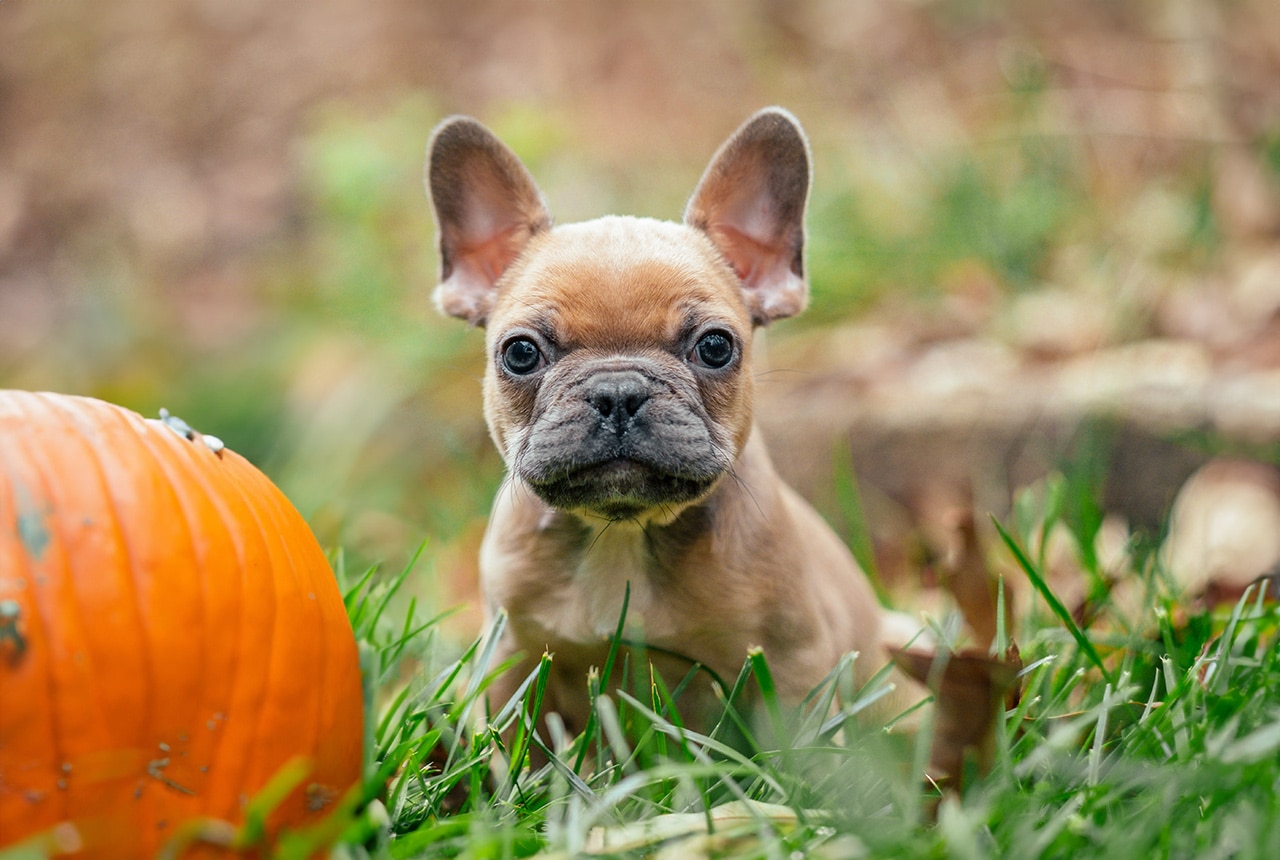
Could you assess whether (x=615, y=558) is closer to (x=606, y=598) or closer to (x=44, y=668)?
(x=606, y=598)

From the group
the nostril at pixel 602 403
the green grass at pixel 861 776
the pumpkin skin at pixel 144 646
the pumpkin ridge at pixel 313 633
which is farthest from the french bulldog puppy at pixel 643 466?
the pumpkin skin at pixel 144 646

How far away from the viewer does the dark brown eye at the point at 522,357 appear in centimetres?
307

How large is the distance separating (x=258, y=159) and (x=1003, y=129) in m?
6.38

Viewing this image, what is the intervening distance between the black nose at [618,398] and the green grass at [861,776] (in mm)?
558

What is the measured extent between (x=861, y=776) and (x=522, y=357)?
139 cm

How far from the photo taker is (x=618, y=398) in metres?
2.76

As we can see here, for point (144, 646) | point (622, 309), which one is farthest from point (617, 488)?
point (144, 646)

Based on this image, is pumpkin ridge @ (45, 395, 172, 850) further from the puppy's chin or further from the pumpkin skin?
the puppy's chin

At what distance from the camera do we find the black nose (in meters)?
2.76

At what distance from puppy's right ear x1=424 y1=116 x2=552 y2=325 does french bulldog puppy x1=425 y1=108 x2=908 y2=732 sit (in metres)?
0.01

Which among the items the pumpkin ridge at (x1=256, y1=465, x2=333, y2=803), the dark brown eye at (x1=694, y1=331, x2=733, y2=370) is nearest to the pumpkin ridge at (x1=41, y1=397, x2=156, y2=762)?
the pumpkin ridge at (x1=256, y1=465, x2=333, y2=803)

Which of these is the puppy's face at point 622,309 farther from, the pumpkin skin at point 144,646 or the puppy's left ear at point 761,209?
the pumpkin skin at point 144,646

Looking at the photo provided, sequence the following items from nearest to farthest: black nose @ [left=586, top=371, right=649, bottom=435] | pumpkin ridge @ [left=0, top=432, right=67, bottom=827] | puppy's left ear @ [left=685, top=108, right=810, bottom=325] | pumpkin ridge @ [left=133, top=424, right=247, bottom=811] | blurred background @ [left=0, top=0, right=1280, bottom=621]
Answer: pumpkin ridge @ [left=0, top=432, right=67, bottom=827], pumpkin ridge @ [left=133, top=424, right=247, bottom=811], black nose @ [left=586, top=371, right=649, bottom=435], puppy's left ear @ [left=685, top=108, right=810, bottom=325], blurred background @ [left=0, top=0, right=1280, bottom=621]

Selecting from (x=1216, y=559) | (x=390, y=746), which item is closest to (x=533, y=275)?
(x=390, y=746)
